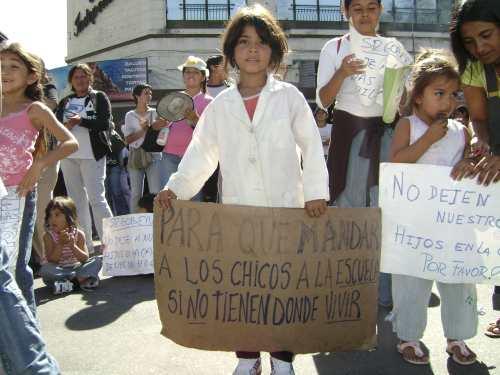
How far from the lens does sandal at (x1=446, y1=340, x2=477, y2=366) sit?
298 cm

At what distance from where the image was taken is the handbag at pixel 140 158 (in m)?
7.25

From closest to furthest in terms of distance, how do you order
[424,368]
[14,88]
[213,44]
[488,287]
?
1. [424,368]
2. [14,88]
3. [488,287]
4. [213,44]

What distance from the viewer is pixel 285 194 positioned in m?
2.85

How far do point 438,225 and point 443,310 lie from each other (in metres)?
0.50

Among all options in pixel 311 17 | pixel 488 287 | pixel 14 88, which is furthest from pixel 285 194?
pixel 311 17

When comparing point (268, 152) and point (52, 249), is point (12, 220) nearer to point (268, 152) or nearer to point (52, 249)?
point (268, 152)

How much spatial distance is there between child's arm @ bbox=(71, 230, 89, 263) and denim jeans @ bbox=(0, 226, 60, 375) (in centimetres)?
274

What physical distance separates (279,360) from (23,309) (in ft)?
3.89

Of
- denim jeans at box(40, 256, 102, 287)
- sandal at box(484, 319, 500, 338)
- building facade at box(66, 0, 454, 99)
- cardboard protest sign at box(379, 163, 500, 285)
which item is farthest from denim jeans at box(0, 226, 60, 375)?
building facade at box(66, 0, 454, 99)

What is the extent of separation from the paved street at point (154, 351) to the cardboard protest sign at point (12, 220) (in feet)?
2.21

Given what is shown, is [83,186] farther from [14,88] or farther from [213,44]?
[213,44]

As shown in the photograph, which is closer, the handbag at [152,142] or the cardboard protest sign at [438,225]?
the cardboard protest sign at [438,225]

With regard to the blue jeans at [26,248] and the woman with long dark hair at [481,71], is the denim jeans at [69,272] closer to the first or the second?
the blue jeans at [26,248]

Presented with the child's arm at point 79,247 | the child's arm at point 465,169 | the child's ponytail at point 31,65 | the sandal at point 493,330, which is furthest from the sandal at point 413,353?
the child's arm at point 79,247
